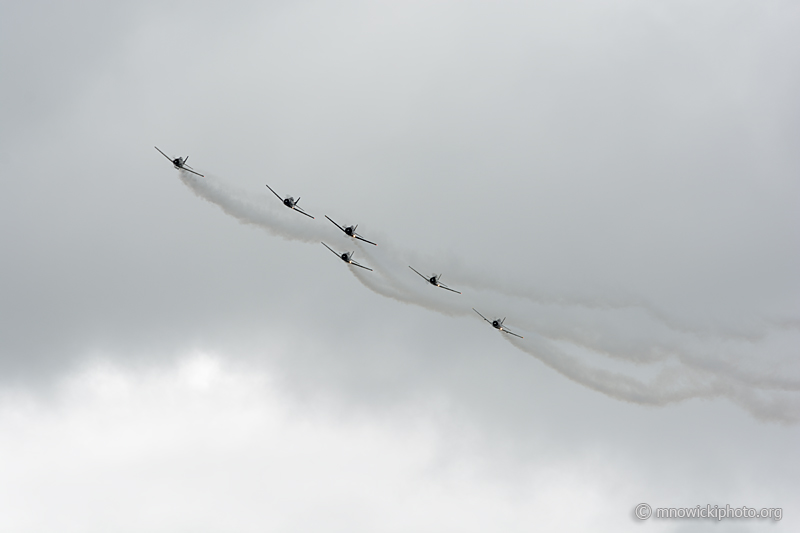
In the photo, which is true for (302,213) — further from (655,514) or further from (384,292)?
(655,514)

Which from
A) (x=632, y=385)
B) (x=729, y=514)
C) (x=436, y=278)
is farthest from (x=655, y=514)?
(x=436, y=278)

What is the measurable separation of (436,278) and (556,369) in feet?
63.5

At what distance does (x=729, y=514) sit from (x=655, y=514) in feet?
43.0

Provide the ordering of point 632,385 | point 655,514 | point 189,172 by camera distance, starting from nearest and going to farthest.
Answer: point 189,172 < point 632,385 < point 655,514

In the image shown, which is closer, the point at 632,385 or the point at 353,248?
the point at 353,248

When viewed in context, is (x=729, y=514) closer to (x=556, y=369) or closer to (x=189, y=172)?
(x=556, y=369)

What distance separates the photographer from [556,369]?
105 metres

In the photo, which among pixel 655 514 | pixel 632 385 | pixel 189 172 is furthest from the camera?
pixel 655 514

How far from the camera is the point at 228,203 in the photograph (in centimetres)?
10075

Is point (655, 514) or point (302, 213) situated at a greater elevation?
point (302, 213)

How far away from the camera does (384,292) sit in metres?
101

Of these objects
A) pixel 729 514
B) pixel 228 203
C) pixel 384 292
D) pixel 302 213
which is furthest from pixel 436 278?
pixel 729 514

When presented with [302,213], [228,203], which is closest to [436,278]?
[302,213]

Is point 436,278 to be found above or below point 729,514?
above
